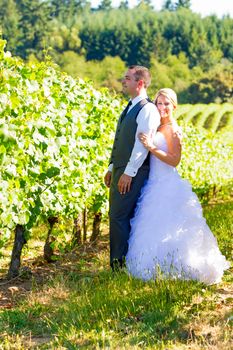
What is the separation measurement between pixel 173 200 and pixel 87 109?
3.37m

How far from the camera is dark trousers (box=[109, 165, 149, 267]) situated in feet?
18.7

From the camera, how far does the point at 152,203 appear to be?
5.62m

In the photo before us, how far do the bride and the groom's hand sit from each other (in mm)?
186

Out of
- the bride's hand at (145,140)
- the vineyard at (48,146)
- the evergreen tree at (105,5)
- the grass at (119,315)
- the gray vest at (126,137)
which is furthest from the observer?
the evergreen tree at (105,5)

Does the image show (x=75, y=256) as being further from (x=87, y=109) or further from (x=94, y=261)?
(x=87, y=109)

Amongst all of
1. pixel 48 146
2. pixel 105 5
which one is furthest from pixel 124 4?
pixel 48 146

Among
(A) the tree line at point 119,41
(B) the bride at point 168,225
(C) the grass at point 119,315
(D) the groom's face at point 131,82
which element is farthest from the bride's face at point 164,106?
(A) the tree line at point 119,41

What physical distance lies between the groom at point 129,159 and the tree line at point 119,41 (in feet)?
285

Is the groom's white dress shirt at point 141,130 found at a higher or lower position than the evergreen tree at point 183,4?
lower

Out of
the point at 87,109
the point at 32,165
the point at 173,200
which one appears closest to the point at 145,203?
the point at 173,200

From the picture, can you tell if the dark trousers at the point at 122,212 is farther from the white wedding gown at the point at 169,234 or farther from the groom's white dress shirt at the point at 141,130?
the groom's white dress shirt at the point at 141,130

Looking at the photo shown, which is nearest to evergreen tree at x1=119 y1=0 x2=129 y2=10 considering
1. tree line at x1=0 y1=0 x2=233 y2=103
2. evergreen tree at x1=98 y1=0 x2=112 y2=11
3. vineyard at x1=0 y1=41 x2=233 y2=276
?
evergreen tree at x1=98 y1=0 x2=112 y2=11

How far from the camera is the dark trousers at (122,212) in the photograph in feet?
18.7

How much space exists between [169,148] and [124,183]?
1.76 feet
